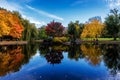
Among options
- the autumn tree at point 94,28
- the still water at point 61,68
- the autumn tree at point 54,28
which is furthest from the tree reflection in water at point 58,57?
the autumn tree at point 54,28

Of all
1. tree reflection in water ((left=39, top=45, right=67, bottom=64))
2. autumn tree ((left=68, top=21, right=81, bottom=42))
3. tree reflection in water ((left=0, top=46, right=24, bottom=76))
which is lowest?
tree reflection in water ((left=39, top=45, right=67, bottom=64))

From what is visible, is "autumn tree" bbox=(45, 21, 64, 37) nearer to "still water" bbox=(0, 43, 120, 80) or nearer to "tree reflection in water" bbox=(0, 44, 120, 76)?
"tree reflection in water" bbox=(0, 44, 120, 76)

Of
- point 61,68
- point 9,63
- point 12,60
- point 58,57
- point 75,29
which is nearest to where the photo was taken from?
point 61,68

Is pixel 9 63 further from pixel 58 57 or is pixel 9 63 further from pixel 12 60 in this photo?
pixel 58 57

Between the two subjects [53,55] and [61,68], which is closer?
[61,68]

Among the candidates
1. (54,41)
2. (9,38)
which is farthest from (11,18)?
(54,41)

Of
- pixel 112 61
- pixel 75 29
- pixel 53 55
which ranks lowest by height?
pixel 53 55

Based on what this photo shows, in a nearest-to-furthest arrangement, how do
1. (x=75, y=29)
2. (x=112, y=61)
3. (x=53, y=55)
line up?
(x=112, y=61) < (x=53, y=55) < (x=75, y=29)

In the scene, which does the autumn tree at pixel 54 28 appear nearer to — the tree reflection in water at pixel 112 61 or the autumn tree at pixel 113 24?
the autumn tree at pixel 113 24

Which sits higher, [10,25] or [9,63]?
[10,25]

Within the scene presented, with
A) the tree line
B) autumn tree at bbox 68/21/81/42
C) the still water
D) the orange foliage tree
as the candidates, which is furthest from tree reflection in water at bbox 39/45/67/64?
autumn tree at bbox 68/21/81/42

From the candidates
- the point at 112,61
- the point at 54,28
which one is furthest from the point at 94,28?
the point at 112,61

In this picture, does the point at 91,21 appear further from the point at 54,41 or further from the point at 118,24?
the point at 54,41

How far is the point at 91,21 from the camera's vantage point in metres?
74.1
